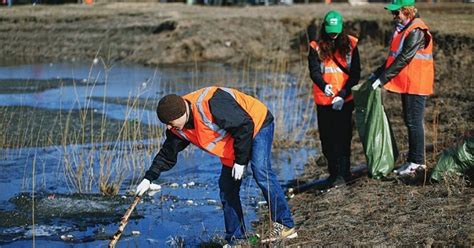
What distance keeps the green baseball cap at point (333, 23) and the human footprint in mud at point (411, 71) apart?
595 millimetres

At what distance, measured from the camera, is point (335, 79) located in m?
7.82

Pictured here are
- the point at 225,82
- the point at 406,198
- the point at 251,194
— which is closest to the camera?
the point at 406,198

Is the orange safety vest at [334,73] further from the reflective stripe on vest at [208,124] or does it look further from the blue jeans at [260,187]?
the reflective stripe on vest at [208,124]

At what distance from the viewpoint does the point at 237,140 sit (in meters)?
5.68

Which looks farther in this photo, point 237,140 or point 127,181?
point 127,181

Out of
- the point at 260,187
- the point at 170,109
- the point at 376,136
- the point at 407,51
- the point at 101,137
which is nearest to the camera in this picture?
the point at 170,109

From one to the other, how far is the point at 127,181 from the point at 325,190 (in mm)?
2282

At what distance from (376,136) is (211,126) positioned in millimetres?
2708

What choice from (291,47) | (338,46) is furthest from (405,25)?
(291,47)

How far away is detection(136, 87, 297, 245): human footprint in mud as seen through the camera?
5637mm

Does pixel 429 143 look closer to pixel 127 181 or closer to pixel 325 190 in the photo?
pixel 325 190

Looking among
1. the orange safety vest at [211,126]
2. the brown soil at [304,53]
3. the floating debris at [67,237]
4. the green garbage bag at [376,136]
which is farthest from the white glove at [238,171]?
the green garbage bag at [376,136]

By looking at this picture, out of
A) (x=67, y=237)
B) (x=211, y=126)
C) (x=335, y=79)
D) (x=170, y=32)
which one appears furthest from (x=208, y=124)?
(x=170, y=32)

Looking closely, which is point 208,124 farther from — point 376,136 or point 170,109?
point 376,136
